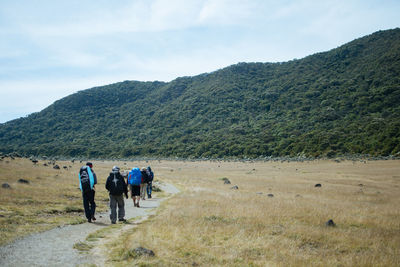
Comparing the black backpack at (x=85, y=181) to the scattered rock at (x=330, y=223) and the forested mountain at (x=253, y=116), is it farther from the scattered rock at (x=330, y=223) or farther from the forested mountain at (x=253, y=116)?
the forested mountain at (x=253, y=116)

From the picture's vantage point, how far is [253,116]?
126m

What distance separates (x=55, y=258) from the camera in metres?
6.80

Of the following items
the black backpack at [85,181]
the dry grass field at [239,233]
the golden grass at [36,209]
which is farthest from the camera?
the black backpack at [85,181]

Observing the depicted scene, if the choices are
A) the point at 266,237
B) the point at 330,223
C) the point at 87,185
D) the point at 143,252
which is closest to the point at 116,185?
the point at 87,185

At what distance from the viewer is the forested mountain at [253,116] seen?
75.7 metres

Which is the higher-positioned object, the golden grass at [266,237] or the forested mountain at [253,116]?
the forested mountain at [253,116]

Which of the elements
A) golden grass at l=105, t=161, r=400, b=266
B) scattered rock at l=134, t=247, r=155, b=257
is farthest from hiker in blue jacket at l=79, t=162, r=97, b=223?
scattered rock at l=134, t=247, r=155, b=257

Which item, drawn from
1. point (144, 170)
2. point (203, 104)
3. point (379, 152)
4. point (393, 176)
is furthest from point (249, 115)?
point (144, 170)

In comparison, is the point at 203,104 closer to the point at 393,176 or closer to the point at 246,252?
the point at 393,176

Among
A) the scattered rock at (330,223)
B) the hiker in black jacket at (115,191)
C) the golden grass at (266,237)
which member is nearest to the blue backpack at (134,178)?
the golden grass at (266,237)

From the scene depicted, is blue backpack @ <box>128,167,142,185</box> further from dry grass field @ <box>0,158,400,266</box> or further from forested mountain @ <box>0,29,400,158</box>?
forested mountain @ <box>0,29,400,158</box>

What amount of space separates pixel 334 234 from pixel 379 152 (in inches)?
2020

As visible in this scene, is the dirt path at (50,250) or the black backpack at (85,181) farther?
the black backpack at (85,181)

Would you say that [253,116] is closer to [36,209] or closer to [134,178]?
[134,178]
